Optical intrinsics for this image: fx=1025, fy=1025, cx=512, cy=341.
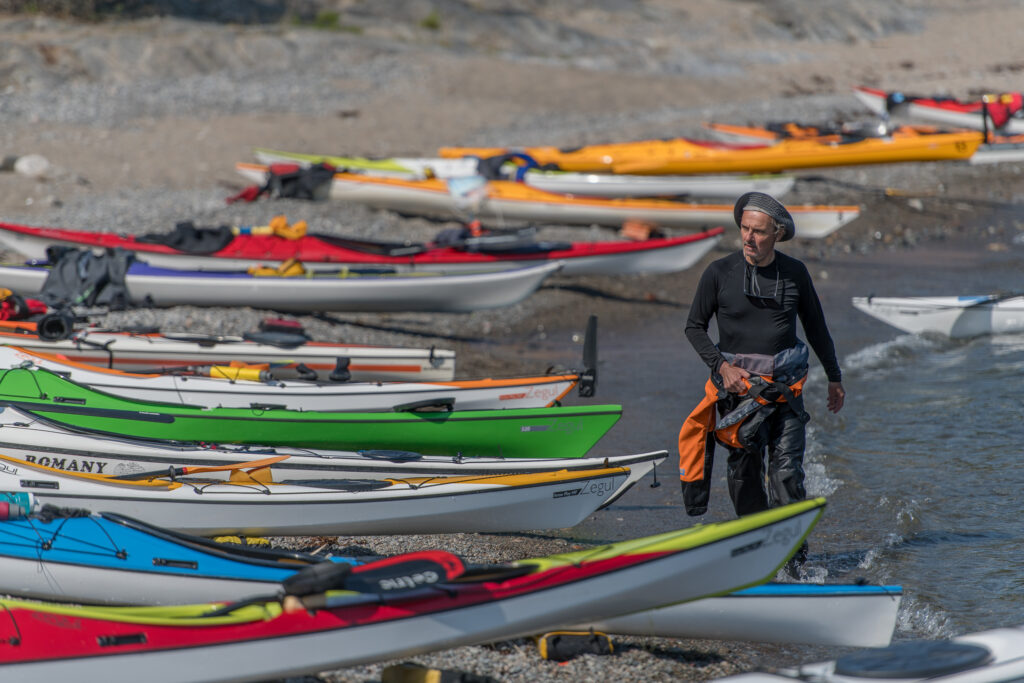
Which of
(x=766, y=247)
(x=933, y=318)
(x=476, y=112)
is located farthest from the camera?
(x=476, y=112)

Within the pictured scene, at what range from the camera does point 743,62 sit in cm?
2772

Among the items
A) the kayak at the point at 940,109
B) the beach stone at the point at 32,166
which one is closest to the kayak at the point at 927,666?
the beach stone at the point at 32,166

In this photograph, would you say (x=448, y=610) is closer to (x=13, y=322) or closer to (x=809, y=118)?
(x=13, y=322)

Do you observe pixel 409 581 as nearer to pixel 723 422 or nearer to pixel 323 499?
pixel 323 499

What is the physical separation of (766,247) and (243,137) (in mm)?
14689

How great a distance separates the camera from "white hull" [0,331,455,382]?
27.1ft

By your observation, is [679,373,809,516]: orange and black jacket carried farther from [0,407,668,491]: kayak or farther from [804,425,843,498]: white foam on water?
[804,425,843,498]: white foam on water

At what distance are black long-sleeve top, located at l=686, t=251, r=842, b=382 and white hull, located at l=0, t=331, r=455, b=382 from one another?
12.6 ft

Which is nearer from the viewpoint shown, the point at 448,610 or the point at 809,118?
the point at 448,610

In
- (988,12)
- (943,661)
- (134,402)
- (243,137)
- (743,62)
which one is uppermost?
(988,12)

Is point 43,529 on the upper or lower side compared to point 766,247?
lower

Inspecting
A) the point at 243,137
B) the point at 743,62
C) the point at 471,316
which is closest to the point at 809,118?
the point at 743,62

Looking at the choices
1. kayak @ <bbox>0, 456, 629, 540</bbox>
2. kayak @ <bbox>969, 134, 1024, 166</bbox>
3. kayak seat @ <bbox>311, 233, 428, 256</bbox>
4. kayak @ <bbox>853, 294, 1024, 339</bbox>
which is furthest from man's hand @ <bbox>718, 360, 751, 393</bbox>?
kayak @ <bbox>969, 134, 1024, 166</bbox>

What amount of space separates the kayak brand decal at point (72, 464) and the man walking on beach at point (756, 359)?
3245mm
